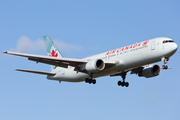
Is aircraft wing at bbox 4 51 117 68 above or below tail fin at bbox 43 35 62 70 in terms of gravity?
below

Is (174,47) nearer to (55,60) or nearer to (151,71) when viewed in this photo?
(151,71)

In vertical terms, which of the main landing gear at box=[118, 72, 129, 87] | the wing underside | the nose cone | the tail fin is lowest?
the main landing gear at box=[118, 72, 129, 87]

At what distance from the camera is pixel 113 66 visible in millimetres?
35750

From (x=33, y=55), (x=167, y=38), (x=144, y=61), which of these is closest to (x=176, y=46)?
(x=167, y=38)

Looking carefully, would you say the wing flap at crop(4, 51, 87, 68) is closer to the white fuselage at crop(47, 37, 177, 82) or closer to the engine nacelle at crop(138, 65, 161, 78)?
the white fuselage at crop(47, 37, 177, 82)

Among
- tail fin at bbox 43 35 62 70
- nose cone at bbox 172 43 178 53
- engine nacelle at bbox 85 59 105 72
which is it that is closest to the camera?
nose cone at bbox 172 43 178 53

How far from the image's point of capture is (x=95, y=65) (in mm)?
35375

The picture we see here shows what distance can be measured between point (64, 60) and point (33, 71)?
17.8ft

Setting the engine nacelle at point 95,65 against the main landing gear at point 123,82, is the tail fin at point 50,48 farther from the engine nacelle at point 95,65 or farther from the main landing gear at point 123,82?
the engine nacelle at point 95,65

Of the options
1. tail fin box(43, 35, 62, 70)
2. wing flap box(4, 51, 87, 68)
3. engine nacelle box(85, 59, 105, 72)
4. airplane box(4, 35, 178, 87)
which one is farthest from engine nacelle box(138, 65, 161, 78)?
tail fin box(43, 35, 62, 70)

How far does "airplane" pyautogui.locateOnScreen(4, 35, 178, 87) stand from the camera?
33219 millimetres

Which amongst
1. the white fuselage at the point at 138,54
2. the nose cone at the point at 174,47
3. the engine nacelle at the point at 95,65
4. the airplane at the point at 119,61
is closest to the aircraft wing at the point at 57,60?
the airplane at the point at 119,61

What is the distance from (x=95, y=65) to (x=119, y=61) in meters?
2.71

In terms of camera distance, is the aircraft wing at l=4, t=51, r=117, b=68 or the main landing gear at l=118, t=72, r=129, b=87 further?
the main landing gear at l=118, t=72, r=129, b=87
